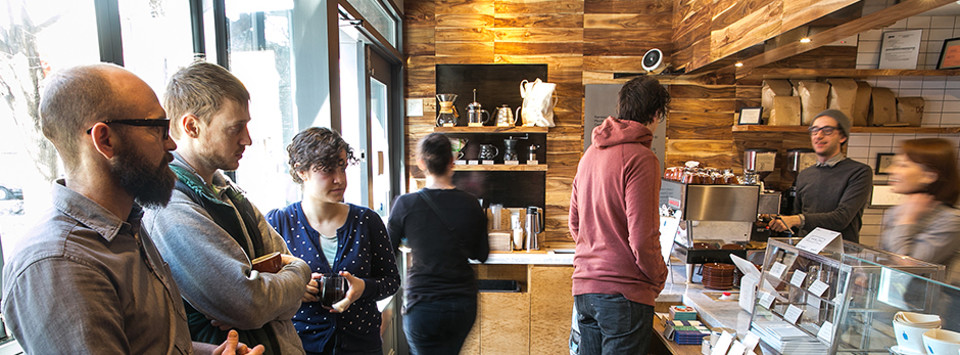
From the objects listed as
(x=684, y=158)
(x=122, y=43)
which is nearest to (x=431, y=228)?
A: (x=122, y=43)

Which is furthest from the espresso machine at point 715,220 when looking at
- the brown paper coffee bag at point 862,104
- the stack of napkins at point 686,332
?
the brown paper coffee bag at point 862,104

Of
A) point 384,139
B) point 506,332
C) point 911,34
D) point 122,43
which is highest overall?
point 911,34

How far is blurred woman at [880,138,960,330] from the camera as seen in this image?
148 centimetres

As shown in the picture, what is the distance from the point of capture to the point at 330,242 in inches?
58.2

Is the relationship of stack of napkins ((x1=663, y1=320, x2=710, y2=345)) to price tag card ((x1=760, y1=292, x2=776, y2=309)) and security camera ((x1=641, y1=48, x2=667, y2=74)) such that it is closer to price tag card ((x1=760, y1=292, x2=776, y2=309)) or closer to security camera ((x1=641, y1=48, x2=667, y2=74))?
price tag card ((x1=760, y1=292, x2=776, y2=309))

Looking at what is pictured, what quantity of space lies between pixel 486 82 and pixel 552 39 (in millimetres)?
671

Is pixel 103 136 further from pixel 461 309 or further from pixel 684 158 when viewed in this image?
pixel 684 158

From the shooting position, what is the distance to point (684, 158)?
3.59 m

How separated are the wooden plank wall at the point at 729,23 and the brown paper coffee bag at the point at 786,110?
692 millimetres

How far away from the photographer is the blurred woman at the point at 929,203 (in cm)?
148

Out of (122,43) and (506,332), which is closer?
(122,43)

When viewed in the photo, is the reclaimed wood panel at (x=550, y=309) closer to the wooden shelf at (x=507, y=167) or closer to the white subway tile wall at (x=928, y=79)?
the wooden shelf at (x=507, y=167)

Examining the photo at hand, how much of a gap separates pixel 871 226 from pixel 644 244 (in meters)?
3.30

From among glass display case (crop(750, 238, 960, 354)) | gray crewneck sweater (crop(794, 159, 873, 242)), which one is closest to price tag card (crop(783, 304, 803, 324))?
glass display case (crop(750, 238, 960, 354))
